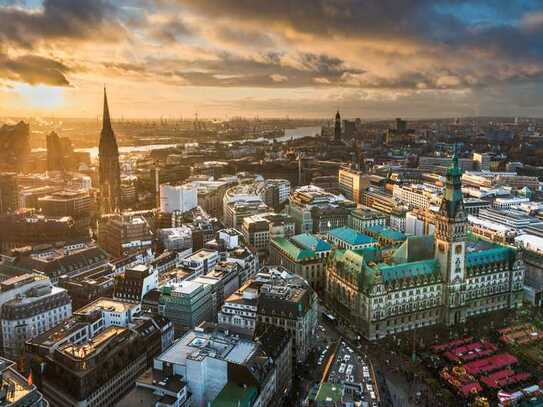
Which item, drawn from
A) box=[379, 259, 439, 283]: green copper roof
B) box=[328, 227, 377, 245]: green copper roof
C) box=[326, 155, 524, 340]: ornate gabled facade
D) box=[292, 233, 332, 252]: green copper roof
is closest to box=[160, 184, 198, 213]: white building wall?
box=[292, 233, 332, 252]: green copper roof

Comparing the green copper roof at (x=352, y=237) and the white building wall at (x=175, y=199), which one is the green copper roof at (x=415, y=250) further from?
the white building wall at (x=175, y=199)

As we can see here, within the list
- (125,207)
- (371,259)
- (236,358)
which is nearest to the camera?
(236,358)

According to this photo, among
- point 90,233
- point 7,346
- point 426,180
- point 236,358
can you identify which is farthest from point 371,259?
point 426,180

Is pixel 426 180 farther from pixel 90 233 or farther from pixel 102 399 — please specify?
pixel 102 399

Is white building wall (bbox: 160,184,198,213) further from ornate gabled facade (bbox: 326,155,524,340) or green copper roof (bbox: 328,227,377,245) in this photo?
ornate gabled facade (bbox: 326,155,524,340)

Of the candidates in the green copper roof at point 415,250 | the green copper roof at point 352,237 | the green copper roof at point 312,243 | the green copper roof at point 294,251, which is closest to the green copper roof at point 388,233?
the green copper roof at point 352,237

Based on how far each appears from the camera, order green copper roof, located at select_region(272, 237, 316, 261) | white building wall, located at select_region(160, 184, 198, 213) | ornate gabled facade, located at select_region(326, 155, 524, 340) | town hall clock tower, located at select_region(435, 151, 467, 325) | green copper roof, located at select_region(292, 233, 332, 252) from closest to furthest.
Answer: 1. ornate gabled facade, located at select_region(326, 155, 524, 340)
2. town hall clock tower, located at select_region(435, 151, 467, 325)
3. green copper roof, located at select_region(272, 237, 316, 261)
4. green copper roof, located at select_region(292, 233, 332, 252)
5. white building wall, located at select_region(160, 184, 198, 213)

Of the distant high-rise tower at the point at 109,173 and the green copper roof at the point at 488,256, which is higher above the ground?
the distant high-rise tower at the point at 109,173
